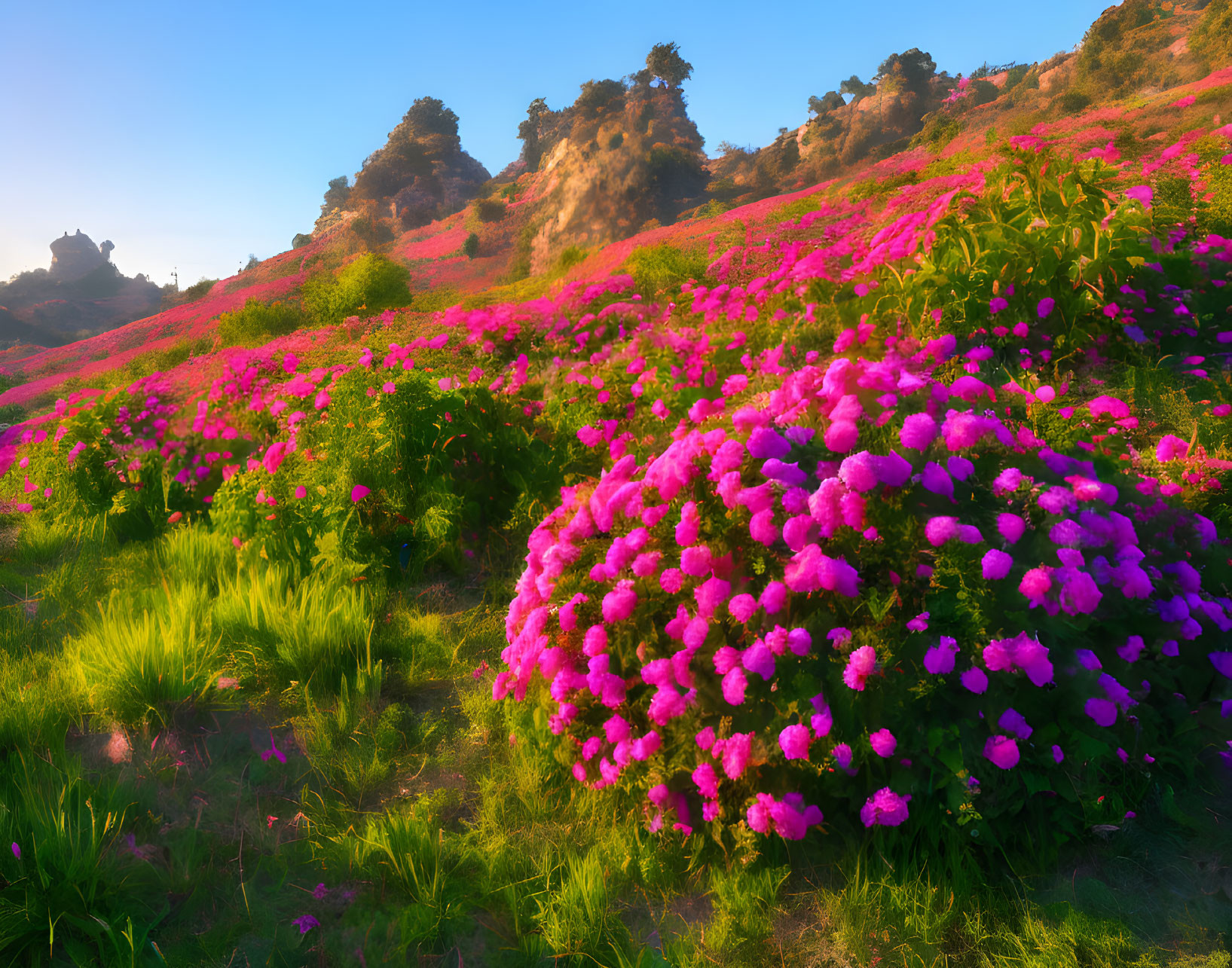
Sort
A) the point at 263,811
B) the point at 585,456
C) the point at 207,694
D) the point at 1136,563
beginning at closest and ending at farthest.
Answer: the point at 1136,563 < the point at 263,811 < the point at 207,694 < the point at 585,456

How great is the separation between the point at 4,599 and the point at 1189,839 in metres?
6.35

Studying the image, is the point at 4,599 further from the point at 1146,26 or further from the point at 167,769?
the point at 1146,26

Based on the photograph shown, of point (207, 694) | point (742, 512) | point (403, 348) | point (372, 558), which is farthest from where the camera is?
point (403, 348)

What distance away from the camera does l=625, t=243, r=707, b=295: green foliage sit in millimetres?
8961

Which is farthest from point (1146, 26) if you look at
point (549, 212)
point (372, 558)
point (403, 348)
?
point (372, 558)

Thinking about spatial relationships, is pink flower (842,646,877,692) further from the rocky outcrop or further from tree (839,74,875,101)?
the rocky outcrop

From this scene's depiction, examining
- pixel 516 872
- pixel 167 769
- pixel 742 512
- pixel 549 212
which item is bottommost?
pixel 516 872

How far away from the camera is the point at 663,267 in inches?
368

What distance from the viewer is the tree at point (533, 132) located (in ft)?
186

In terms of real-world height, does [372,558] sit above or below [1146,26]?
below

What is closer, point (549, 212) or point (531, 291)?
point (531, 291)

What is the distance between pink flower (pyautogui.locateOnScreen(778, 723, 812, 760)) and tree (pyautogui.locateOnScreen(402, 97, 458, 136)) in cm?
6384

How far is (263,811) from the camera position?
2568 mm

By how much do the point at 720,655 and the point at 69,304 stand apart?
240 feet
